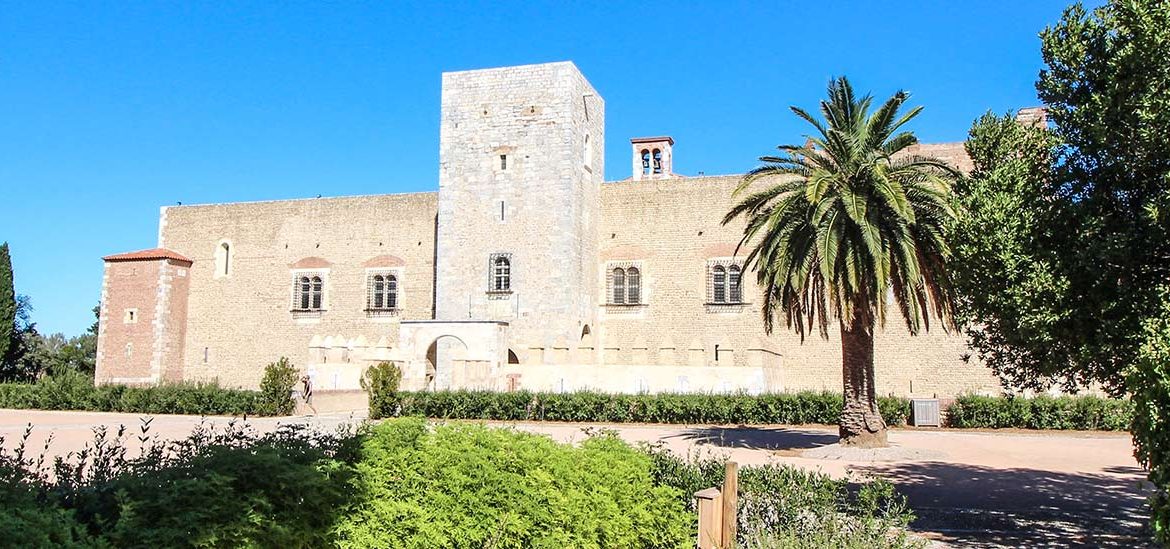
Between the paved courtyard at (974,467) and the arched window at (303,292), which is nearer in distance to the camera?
the paved courtyard at (974,467)

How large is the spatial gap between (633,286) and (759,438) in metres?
13.4

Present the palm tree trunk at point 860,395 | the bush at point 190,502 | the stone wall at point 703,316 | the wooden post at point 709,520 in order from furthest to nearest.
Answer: the stone wall at point 703,316, the palm tree trunk at point 860,395, the wooden post at point 709,520, the bush at point 190,502

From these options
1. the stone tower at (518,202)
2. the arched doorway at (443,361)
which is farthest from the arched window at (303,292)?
the arched doorway at (443,361)

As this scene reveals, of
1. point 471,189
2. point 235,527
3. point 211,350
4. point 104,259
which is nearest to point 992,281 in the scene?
point 235,527

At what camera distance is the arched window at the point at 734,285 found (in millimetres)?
28672

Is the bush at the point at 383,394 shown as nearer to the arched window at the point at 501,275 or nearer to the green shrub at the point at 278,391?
the green shrub at the point at 278,391

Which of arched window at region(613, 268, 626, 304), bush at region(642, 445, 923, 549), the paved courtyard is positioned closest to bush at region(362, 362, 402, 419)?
the paved courtyard

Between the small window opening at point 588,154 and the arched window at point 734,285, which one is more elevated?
the small window opening at point 588,154

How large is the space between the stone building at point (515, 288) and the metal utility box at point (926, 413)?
5113mm

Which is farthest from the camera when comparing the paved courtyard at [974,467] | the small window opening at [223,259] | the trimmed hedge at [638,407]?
the small window opening at [223,259]

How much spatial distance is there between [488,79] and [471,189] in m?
3.65

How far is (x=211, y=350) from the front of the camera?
34.5m

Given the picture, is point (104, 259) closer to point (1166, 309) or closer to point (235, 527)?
point (235, 527)

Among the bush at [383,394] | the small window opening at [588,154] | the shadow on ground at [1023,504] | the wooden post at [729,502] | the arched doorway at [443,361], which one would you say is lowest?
the shadow on ground at [1023,504]
